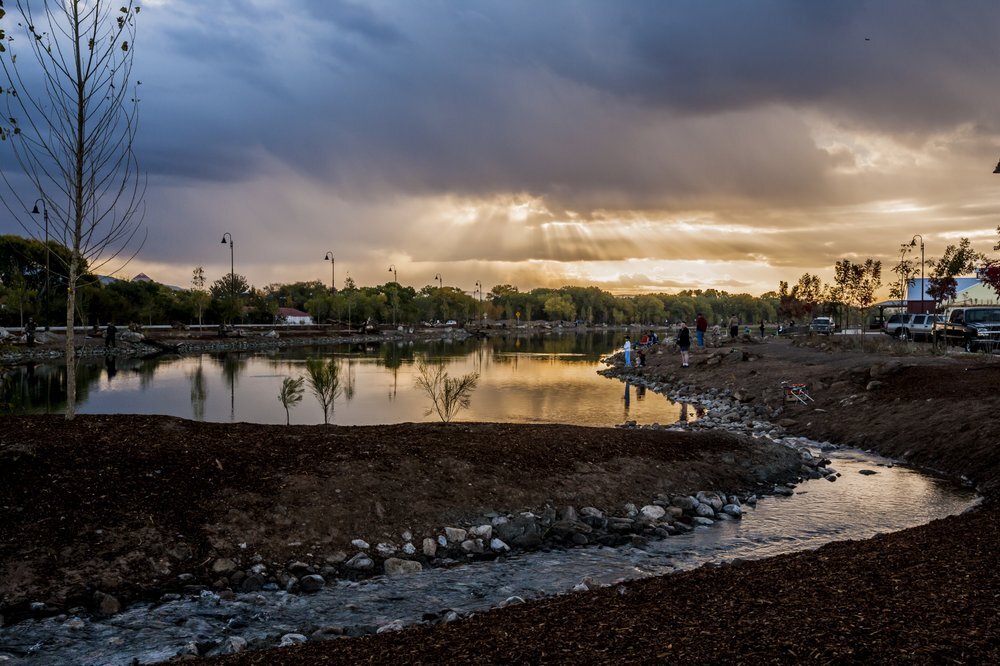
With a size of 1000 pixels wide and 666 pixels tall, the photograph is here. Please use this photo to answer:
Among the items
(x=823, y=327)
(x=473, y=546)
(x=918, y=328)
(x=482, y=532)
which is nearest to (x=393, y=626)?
(x=473, y=546)

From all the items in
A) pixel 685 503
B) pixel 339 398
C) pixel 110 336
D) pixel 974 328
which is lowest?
pixel 339 398

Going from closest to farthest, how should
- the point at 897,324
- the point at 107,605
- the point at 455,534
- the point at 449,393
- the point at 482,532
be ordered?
the point at 107,605
the point at 455,534
the point at 482,532
the point at 449,393
the point at 897,324

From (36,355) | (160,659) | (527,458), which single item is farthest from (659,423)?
(36,355)

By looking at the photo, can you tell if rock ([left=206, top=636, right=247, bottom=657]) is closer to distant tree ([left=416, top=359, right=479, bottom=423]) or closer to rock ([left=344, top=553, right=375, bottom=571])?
rock ([left=344, top=553, right=375, bottom=571])

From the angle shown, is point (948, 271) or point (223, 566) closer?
point (223, 566)

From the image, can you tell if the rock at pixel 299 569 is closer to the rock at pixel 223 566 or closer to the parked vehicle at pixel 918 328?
the rock at pixel 223 566

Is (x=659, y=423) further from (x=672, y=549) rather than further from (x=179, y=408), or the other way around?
(x=179, y=408)

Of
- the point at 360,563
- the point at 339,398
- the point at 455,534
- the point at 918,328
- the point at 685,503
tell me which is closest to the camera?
the point at 360,563

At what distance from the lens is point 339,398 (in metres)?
30.3

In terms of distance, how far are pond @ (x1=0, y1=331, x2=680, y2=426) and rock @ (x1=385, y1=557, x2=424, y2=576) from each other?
1201 centimetres

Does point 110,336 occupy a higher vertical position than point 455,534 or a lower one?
higher

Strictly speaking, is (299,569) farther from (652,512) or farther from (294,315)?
(294,315)

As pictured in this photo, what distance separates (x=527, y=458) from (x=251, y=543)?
5333 mm

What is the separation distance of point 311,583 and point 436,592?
158 centimetres
